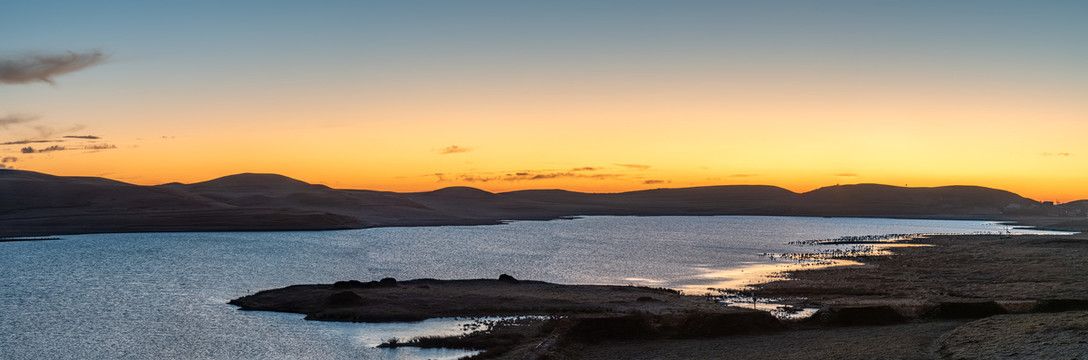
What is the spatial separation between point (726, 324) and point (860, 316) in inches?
308

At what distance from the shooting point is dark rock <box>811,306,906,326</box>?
3801 cm

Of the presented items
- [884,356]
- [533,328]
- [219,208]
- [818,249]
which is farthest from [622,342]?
[219,208]

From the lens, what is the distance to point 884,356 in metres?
28.8

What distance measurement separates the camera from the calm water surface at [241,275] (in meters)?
39.0

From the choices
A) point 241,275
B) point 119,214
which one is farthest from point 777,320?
point 119,214

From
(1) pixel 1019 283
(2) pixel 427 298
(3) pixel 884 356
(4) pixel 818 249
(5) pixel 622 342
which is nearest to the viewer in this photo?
(3) pixel 884 356

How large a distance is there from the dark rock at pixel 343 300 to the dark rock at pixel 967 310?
36.7 meters

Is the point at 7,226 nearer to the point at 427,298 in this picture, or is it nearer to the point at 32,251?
the point at 32,251

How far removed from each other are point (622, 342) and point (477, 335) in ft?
26.9

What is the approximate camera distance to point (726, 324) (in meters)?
37.3

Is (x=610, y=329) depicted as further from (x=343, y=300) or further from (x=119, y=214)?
(x=119, y=214)

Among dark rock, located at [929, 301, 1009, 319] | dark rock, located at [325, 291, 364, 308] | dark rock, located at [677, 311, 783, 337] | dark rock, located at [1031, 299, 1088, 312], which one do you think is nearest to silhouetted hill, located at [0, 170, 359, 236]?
dark rock, located at [325, 291, 364, 308]

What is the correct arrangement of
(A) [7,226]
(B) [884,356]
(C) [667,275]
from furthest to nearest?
(A) [7,226]
(C) [667,275]
(B) [884,356]

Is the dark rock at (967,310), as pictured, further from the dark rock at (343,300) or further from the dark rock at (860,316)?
the dark rock at (343,300)
